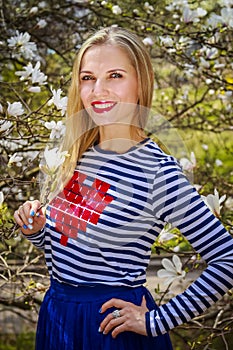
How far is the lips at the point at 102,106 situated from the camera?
4.79 feet

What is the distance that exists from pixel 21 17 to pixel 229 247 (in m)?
1.98

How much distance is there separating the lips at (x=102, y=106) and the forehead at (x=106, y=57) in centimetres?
8

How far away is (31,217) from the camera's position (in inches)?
57.6

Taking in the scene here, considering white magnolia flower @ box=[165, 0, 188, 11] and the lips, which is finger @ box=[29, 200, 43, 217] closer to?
the lips

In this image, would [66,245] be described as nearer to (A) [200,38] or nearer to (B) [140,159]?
(B) [140,159]

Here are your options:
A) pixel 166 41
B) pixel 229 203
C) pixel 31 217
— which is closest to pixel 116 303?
pixel 31 217

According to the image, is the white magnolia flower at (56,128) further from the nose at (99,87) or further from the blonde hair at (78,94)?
the nose at (99,87)

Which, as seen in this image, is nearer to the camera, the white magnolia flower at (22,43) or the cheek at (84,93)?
the cheek at (84,93)

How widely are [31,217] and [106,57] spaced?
14.9 inches

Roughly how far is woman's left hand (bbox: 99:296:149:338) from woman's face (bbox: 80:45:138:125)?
39cm

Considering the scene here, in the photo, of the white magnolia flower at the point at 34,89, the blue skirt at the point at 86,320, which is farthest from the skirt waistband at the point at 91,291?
the white magnolia flower at the point at 34,89

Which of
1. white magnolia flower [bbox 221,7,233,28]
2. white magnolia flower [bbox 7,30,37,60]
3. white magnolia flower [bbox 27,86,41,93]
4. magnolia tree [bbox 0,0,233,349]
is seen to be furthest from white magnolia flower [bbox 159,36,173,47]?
white magnolia flower [bbox 27,86,41,93]

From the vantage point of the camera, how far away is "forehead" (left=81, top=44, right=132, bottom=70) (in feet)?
4.85

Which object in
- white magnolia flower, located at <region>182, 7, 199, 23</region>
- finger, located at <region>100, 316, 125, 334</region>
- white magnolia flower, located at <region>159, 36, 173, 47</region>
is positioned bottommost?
finger, located at <region>100, 316, 125, 334</region>
